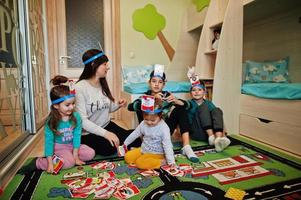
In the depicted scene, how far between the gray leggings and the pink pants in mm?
833

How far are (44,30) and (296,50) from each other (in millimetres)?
2757

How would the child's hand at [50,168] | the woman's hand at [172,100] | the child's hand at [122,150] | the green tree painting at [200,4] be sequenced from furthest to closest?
the green tree painting at [200,4] < the woman's hand at [172,100] < the child's hand at [122,150] < the child's hand at [50,168]

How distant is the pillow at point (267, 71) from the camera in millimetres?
2117

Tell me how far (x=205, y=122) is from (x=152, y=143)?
1.92 ft

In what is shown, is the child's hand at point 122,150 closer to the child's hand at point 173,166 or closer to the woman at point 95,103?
the woman at point 95,103

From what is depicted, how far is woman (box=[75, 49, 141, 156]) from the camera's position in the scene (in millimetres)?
1407

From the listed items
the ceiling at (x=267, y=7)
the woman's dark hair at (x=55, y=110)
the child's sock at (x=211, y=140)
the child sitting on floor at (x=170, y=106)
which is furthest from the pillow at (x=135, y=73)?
the woman's dark hair at (x=55, y=110)

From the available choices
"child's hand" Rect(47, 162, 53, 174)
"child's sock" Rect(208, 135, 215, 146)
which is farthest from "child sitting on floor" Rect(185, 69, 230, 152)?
"child's hand" Rect(47, 162, 53, 174)

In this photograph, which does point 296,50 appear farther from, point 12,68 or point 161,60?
point 12,68

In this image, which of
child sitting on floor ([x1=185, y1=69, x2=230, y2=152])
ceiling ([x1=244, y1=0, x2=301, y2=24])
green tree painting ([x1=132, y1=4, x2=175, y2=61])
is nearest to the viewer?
child sitting on floor ([x1=185, y1=69, x2=230, y2=152])

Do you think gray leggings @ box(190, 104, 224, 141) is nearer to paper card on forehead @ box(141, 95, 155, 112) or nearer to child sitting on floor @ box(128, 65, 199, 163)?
child sitting on floor @ box(128, 65, 199, 163)

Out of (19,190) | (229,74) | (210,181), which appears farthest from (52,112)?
(229,74)

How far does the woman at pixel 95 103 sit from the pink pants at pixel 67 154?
86 mm

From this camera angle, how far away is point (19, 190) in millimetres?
1043
